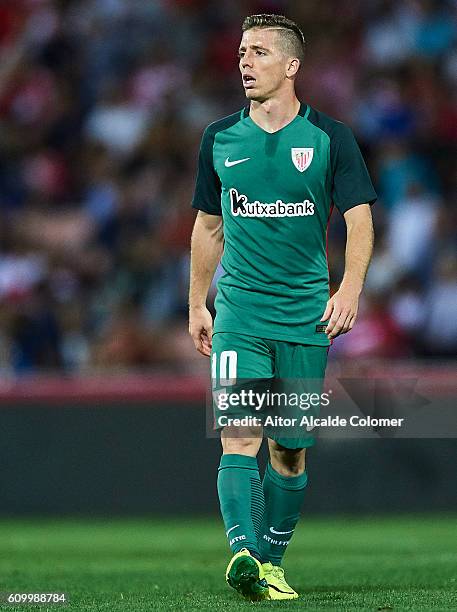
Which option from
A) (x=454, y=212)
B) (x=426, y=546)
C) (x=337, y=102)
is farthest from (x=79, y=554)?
(x=337, y=102)

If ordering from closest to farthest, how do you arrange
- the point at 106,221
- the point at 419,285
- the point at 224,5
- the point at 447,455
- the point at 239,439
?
the point at 239,439 < the point at 447,455 < the point at 419,285 < the point at 106,221 < the point at 224,5

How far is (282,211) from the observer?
239 inches

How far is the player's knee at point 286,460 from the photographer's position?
627 centimetres

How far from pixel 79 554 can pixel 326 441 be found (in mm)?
2718

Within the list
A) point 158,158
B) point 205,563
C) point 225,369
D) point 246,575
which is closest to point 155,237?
point 158,158

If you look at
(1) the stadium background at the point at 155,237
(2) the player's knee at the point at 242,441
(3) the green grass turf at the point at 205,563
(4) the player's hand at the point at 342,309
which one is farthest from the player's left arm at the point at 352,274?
(1) the stadium background at the point at 155,237

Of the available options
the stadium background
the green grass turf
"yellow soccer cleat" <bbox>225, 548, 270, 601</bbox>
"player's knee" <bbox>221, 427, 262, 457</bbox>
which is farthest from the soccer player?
the stadium background

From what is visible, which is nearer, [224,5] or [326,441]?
[326,441]

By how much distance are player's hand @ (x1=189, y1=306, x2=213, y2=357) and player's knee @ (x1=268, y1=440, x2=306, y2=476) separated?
493mm

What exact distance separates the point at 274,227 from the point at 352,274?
0.40 m

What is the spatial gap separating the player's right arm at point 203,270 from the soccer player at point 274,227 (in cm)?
10

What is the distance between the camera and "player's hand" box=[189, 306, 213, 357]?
6.28m

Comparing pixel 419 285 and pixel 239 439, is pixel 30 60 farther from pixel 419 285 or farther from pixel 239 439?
pixel 239 439

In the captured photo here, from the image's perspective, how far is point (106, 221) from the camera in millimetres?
13508
